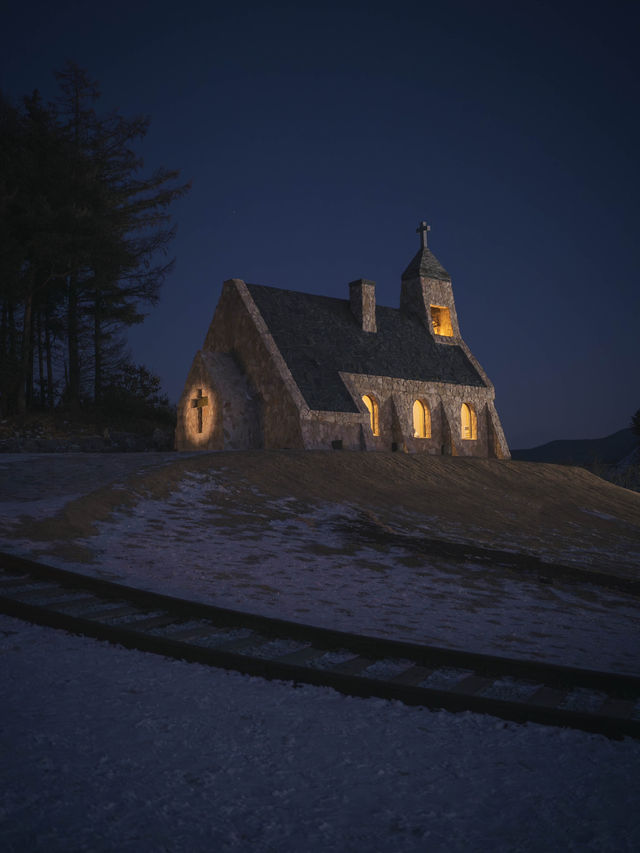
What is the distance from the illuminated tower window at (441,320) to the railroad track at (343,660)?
3286cm

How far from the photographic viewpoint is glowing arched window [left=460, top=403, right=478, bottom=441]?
34.9 m

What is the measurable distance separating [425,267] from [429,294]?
156cm

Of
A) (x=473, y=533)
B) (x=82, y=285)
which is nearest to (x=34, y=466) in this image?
(x=473, y=533)

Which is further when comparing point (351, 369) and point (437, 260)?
point (437, 260)

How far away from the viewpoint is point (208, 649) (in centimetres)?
541

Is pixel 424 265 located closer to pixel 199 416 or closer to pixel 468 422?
pixel 468 422

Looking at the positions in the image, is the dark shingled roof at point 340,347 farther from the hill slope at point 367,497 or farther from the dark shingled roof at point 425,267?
the hill slope at point 367,497

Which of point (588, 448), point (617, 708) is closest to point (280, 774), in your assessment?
point (617, 708)

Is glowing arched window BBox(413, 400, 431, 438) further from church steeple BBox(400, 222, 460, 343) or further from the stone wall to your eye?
the stone wall

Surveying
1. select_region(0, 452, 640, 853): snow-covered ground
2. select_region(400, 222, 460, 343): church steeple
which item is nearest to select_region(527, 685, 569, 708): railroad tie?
select_region(0, 452, 640, 853): snow-covered ground

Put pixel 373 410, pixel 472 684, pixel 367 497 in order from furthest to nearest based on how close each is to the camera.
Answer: pixel 373 410 → pixel 367 497 → pixel 472 684

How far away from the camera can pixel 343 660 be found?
562 cm

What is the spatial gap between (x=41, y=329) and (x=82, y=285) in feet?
12.0

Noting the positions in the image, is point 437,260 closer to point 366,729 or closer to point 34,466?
point 34,466
